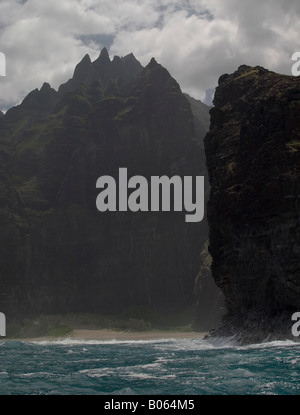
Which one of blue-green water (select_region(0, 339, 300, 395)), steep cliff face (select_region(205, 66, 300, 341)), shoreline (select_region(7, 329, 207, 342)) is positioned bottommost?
shoreline (select_region(7, 329, 207, 342))

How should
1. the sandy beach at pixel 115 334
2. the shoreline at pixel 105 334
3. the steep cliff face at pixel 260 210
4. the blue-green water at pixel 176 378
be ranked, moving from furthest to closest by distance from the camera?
the shoreline at pixel 105 334
the sandy beach at pixel 115 334
the steep cliff face at pixel 260 210
the blue-green water at pixel 176 378

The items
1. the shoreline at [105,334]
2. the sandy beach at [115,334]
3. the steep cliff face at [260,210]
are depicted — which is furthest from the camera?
the shoreline at [105,334]

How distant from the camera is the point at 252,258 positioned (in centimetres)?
7169

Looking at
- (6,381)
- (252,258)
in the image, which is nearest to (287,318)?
(252,258)

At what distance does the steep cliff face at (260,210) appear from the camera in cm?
6606

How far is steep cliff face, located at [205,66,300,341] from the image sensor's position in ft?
217

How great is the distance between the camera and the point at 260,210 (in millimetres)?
70625

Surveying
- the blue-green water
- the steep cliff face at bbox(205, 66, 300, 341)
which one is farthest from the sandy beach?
the blue-green water

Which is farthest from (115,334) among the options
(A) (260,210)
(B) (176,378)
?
(B) (176,378)

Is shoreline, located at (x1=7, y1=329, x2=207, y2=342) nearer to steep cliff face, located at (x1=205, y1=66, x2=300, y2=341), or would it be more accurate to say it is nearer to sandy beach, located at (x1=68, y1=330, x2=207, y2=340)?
sandy beach, located at (x1=68, y1=330, x2=207, y2=340)

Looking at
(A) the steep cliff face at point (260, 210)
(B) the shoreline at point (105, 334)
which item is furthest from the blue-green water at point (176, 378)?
(B) the shoreline at point (105, 334)

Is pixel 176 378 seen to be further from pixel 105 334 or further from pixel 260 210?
pixel 105 334

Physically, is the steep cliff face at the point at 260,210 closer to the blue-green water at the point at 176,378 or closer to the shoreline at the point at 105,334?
the blue-green water at the point at 176,378

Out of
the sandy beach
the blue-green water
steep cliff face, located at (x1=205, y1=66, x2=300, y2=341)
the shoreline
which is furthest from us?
the shoreline
